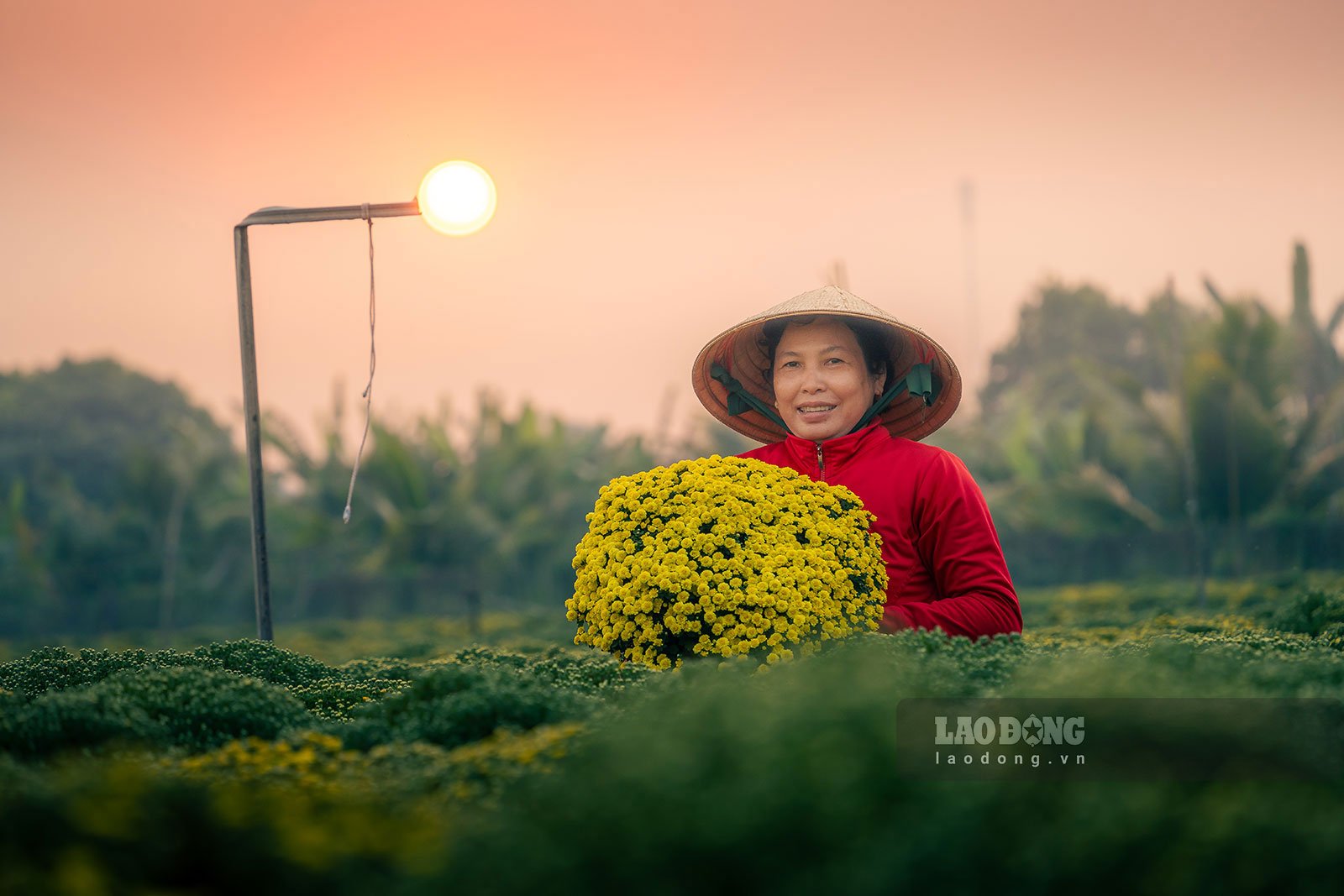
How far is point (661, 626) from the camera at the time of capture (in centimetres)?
388

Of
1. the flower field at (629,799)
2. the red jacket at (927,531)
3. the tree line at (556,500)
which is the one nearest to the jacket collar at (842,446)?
the red jacket at (927,531)

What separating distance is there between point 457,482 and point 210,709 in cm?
1424

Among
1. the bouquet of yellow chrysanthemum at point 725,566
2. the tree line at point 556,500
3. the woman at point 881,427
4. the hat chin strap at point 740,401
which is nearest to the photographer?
the bouquet of yellow chrysanthemum at point 725,566

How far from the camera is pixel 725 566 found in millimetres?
3818

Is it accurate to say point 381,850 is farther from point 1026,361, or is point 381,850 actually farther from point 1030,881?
point 1026,361

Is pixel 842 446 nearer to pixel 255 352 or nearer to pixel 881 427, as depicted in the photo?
pixel 881 427

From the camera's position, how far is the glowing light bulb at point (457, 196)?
→ 451cm

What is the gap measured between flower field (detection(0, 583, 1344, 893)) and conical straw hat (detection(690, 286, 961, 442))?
151 centimetres

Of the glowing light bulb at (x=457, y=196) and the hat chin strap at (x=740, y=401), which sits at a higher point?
the glowing light bulb at (x=457, y=196)

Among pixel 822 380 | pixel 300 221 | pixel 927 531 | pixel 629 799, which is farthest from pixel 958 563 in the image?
pixel 300 221

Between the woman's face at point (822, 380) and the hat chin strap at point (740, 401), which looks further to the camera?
the hat chin strap at point (740, 401)

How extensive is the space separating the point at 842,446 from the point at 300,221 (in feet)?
7.56

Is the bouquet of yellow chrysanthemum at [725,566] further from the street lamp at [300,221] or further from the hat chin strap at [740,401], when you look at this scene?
the street lamp at [300,221]

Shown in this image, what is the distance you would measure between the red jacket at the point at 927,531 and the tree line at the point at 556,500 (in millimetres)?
10124
